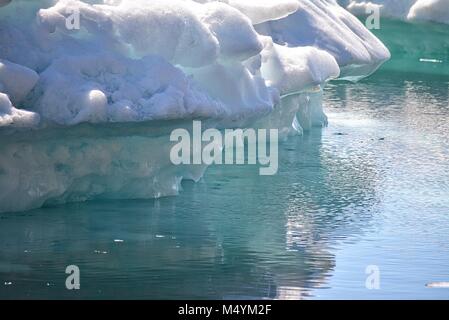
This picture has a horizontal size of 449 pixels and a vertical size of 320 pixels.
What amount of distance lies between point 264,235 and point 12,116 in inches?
79.1

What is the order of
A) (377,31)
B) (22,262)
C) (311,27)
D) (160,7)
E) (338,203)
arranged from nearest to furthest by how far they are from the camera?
(22,262) < (160,7) < (338,203) < (311,27) < (377,31)

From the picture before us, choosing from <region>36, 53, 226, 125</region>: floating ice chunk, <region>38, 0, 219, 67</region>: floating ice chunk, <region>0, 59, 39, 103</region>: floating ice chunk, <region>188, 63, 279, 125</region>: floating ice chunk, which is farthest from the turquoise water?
<region>38, 0, 219, 67</region>: floating ice chunk

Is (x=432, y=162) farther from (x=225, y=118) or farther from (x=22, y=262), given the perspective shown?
(x=22, y=262)

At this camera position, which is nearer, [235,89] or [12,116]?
[12,116]

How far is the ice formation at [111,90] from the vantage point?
8180mm

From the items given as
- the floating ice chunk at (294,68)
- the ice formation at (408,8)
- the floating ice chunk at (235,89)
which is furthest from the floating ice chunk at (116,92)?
the ice formation at (408,8)

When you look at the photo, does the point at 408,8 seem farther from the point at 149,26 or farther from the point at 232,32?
the point at 149,26

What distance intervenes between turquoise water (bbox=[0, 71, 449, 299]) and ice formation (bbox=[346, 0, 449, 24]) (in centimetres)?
807

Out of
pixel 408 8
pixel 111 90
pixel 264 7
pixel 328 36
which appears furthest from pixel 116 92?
pixel 408 8

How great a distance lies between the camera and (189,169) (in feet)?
32.4

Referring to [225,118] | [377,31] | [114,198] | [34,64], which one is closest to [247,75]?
[225,118]

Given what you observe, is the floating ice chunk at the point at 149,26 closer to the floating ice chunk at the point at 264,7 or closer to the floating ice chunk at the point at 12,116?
the floating ice chunk at the point at 12,116

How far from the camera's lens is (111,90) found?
8469 millimetres

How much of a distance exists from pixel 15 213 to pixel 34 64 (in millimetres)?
1073
